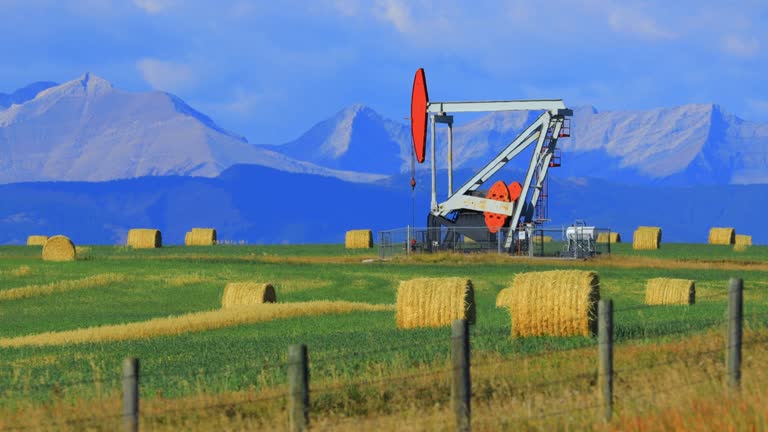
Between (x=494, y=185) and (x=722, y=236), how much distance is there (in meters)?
25.5

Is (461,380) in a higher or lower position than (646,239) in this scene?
lower

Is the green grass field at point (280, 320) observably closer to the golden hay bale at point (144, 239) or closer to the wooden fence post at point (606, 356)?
the wooden fence post at point (606, 356)

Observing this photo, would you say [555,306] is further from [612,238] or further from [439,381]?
[612,238]

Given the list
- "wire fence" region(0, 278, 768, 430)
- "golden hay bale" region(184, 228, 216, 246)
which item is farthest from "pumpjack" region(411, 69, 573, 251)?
"wire fence" region(0, 278, 768, 430)

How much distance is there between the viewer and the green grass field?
1614 cm

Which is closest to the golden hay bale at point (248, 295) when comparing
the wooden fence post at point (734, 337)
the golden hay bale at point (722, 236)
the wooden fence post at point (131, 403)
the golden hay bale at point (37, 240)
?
the wooden fence post at point (734, 337)

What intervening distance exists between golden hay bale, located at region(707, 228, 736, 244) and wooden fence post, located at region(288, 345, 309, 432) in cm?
7237

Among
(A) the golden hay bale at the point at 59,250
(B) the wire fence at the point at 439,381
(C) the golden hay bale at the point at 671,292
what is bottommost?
(B) the wire fence at the point at 439,381

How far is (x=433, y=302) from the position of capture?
24.2 metres

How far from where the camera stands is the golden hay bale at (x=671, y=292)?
105ft

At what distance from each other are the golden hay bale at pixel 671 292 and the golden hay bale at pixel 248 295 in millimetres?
10360

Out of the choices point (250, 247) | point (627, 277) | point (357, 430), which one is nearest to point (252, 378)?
point (357, 430)

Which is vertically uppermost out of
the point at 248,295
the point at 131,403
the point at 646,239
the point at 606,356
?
the point at 646,239

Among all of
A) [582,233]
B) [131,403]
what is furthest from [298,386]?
[582,233]
